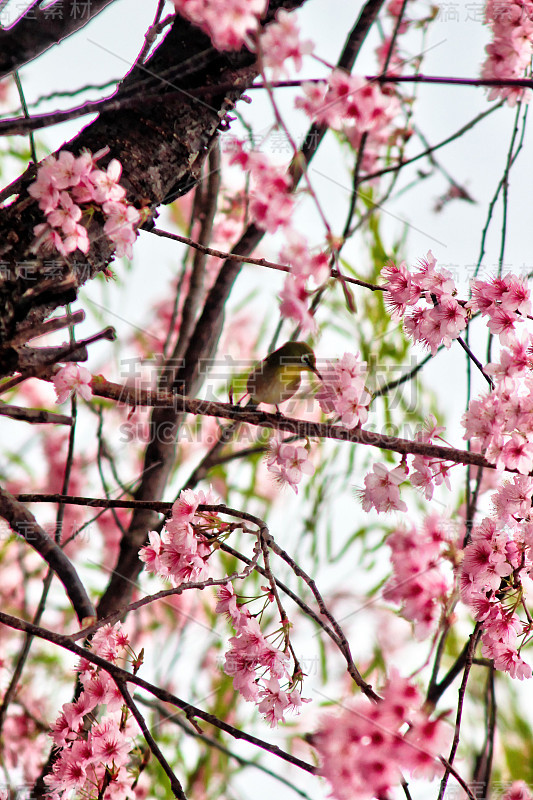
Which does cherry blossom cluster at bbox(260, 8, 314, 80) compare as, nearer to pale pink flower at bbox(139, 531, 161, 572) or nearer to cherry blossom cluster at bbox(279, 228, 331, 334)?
cherry blossom cluster at bbox(279, 228, 331, 334)

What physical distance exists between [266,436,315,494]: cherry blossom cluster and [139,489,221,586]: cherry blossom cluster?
0.23 feet

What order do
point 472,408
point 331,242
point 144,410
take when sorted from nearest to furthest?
point 331,242, point 472,408, point 144,410

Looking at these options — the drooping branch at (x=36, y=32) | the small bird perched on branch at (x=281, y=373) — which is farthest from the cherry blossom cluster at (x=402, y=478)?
the drooping branch at (x=36, y=32)

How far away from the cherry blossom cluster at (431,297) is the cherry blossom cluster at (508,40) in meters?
0.33

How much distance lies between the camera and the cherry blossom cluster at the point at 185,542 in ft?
1.89

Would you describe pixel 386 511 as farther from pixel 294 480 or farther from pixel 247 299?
pixel 247 299

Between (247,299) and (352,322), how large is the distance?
1.12 feet

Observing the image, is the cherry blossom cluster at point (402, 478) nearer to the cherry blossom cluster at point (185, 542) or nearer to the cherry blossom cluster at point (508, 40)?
the cherry blossom cluster at point (185, 542)

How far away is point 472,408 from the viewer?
1.91 ft

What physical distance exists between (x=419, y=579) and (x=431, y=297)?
29cm

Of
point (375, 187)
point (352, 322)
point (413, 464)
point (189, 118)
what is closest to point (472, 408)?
point (413, 464)

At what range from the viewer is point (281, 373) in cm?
57

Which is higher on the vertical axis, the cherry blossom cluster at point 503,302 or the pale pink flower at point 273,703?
the cherry blossom cluster at point 503,302

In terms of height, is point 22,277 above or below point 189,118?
below
